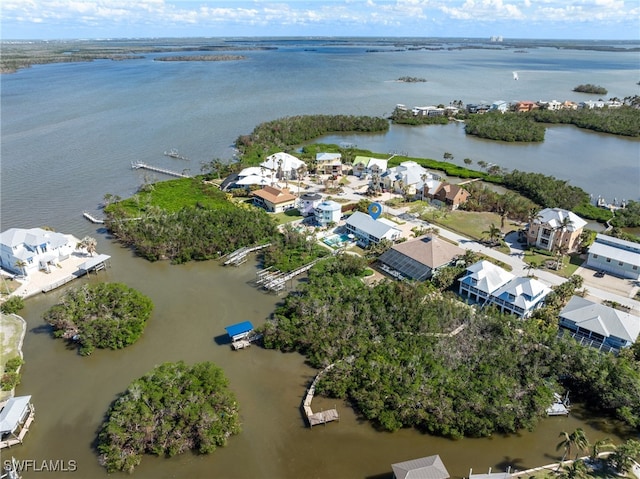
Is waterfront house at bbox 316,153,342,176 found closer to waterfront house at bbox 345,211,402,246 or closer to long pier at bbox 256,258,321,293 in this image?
waterfront house at bbox 345,211,402,246

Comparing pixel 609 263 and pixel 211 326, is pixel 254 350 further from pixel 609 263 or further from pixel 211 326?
pixel 609 263

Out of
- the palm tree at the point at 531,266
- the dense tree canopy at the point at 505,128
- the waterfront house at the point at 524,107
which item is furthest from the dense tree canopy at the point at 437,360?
the waterfront house at the point at 524,107

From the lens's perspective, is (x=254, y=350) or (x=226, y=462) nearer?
(x=226, y=462)

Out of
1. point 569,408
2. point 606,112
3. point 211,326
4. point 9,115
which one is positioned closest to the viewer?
point 569,408

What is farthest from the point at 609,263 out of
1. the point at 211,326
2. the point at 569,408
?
the point at 211,326

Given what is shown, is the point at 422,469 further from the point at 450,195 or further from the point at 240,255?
the point at 450,195

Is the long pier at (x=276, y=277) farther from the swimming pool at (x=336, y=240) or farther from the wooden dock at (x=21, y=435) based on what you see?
the wooden dock at (x=21, y=435)

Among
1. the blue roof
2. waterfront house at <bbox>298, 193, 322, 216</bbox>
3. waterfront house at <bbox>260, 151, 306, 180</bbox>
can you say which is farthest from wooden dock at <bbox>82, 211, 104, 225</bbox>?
the blue roof
